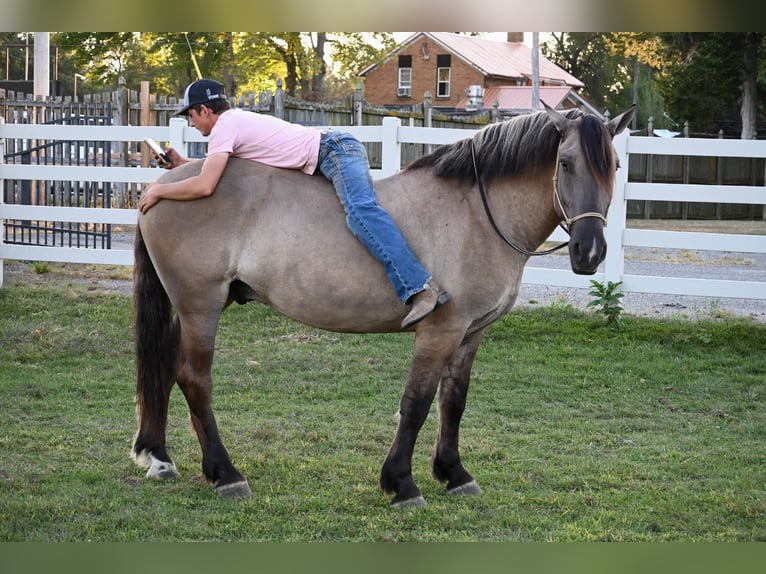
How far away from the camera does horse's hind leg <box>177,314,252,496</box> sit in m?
4.83

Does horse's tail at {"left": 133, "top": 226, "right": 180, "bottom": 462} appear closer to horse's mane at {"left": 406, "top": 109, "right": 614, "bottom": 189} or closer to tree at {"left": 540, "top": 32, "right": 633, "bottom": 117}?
horse's mane at {"left": 406, "top": 109, "right": 614, "bottom": 189}

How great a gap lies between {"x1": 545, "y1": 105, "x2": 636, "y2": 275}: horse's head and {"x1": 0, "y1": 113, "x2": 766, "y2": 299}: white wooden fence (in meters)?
4.12

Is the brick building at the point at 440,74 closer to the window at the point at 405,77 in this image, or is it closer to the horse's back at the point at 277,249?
the window at the point at 405,77

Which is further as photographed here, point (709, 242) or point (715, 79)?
point (715, 79)

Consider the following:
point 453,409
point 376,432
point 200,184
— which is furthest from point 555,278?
point 200,184

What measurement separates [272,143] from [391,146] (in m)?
4.42

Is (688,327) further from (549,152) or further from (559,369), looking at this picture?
(549,152)

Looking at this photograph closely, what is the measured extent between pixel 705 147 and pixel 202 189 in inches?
219

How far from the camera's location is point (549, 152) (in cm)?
454

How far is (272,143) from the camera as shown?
4.86 metres

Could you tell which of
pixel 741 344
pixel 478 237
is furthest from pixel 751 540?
pixel 741 344

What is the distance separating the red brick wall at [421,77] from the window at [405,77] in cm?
20

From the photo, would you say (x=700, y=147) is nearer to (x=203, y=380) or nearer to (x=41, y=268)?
(x=203, y=380)

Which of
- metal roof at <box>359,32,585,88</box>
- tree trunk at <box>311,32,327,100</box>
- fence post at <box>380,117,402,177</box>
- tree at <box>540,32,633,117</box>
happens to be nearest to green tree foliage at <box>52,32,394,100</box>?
tree trunk at <box>311,32,327,100</box>
